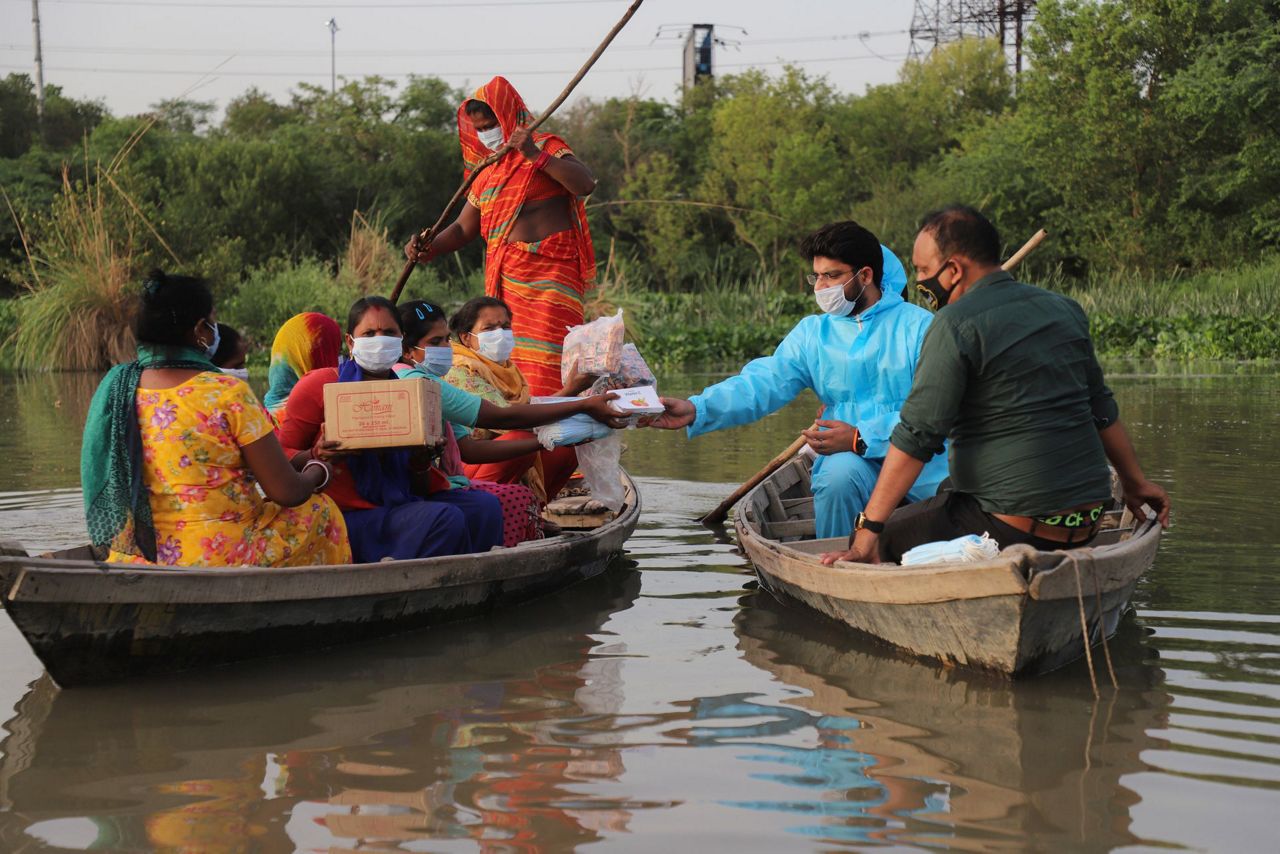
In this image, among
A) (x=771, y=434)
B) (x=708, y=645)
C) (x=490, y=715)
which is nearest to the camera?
A: (x=490, y=715)

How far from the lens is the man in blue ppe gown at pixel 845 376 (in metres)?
5.22

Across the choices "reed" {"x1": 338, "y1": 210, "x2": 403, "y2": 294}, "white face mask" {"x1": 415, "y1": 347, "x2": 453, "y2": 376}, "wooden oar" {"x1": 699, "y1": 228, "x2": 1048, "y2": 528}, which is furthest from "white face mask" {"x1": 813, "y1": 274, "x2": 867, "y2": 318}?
"reed" {"x1": 338, "y1": 210, "x2": 403, "y2": 294}

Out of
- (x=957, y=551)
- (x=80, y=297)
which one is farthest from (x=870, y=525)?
(x=80, y=297)

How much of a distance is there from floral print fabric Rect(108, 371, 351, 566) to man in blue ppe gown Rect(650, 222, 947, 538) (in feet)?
5.20

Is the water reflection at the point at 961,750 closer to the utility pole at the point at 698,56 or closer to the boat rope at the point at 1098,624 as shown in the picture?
the boat rope at the point at 1098,624

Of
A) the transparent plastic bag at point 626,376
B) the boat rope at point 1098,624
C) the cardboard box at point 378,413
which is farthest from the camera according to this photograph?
the transparent plastic bag at point 626,376

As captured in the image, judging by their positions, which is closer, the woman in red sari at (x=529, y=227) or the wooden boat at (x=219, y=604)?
the wooden boat at (x=219, y=604)

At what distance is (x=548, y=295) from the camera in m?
7.08

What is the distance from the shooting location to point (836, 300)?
5.24m

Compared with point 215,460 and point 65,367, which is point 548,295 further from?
point 65,367

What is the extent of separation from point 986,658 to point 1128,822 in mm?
1015

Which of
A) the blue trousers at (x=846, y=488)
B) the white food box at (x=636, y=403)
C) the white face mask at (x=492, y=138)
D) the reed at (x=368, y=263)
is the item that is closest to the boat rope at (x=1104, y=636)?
the blue trousers at (x=846, y=488)

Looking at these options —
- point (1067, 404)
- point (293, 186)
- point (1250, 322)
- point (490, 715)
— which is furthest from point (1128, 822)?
point (293, 186)

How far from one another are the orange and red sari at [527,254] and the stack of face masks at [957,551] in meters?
3.11
